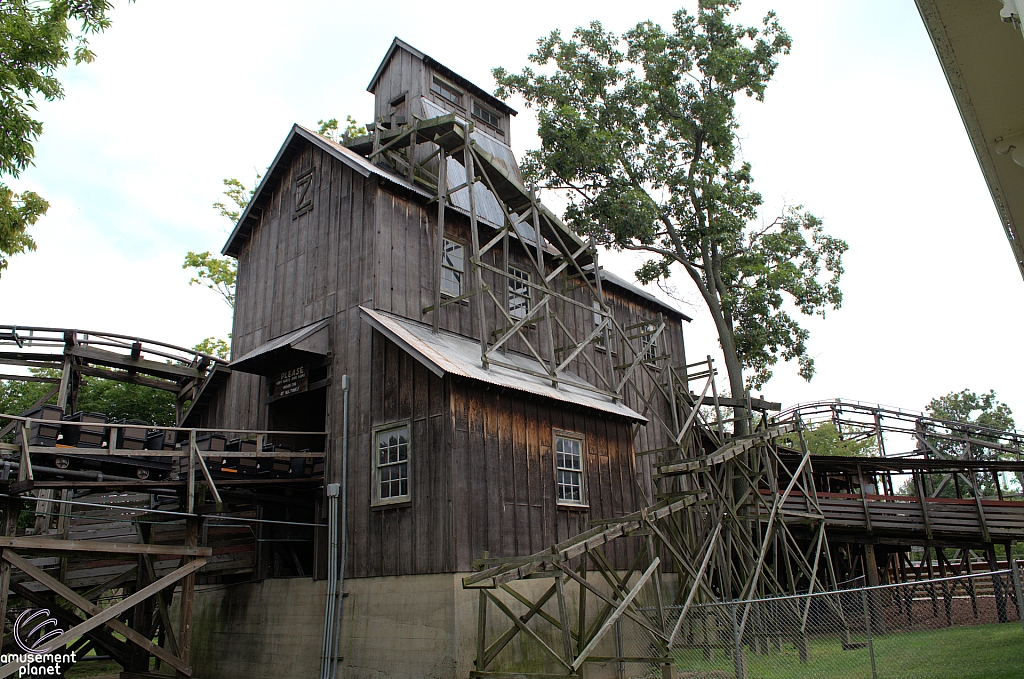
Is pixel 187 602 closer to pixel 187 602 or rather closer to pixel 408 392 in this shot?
pixel 187 602

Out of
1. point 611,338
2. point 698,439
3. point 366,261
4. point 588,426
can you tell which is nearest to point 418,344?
point 366,261

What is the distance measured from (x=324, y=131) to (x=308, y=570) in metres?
24.3

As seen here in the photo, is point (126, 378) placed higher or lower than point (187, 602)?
higher

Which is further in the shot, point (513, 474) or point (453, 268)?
point (453, 268)

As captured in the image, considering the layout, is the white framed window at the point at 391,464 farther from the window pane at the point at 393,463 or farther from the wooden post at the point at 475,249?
the wooden post at the point at 475,249

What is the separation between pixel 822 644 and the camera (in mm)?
17031

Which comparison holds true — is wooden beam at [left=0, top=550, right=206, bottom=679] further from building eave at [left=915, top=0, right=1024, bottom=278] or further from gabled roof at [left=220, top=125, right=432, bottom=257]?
building eave at [left=915, top=0, right=1024, bottom=278]

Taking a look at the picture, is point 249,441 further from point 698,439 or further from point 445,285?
point 698,439

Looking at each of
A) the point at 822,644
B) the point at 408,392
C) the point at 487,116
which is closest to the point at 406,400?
the point at 408,392

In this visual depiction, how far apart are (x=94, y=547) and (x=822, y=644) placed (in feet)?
50.1

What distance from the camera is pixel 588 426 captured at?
16.1 metres

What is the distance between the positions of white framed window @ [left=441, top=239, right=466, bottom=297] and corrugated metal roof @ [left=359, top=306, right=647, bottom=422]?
1.28m

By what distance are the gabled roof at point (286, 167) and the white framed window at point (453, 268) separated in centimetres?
131

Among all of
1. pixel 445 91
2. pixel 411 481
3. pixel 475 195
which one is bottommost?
pixel 411 481
